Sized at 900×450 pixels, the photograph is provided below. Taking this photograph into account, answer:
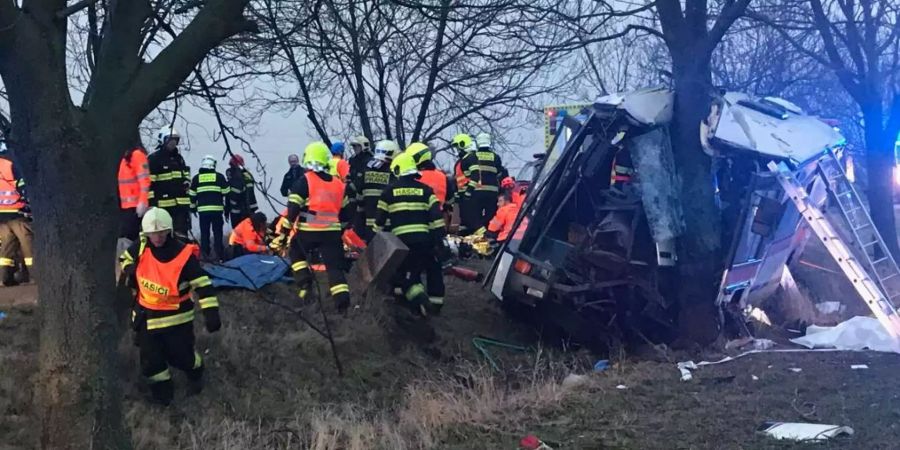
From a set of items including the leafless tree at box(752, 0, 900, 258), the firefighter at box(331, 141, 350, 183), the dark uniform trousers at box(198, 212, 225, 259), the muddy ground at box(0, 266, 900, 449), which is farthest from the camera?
the dark uniform trousers at box(198, 212, 225, 259)

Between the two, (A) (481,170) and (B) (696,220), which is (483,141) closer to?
(A) (481,170)

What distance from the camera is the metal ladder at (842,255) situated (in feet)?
25.3

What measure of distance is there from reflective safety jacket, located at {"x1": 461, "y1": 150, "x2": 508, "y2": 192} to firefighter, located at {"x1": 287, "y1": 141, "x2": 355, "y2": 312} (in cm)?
387

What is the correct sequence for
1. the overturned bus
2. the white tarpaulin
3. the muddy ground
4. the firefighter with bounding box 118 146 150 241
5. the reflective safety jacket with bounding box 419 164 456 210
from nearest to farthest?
1. the muddy ground
2. the white tarpaulin
3. the overturned bus
4. the firefighter with bounding box 118 146 150 241
5. the reflective safety jacket with bounding box 419 164 456 210

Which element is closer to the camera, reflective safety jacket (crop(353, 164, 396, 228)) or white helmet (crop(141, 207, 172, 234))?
white helmet (crop(141, 207, 172, 234))

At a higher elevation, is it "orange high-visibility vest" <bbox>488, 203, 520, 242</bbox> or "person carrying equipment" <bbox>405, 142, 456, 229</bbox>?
"person carrying equipment" <bbox>405, 142, 456, 229</bbox>

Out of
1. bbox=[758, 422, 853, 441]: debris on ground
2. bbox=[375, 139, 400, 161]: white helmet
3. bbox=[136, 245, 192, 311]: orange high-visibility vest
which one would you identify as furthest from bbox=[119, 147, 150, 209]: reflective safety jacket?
bbox=[758, 422, 853, 441]: debris on ground

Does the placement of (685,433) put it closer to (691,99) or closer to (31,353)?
(691,99)

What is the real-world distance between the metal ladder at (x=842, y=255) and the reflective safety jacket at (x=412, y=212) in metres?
3.22

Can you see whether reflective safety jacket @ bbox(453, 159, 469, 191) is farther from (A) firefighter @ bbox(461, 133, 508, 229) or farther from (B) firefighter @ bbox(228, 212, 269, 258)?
(B) firefighter @ bbox(228, 212, 269, 258)

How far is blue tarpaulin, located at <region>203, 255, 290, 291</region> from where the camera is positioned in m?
9.02

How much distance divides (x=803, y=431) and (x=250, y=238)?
7.95 metres

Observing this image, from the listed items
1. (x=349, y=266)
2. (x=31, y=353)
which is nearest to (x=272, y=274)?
(x=349, y=266)

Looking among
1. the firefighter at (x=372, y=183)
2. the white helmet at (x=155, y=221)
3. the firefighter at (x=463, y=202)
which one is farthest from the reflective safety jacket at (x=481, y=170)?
the white helmet at (x=155, y=221)
